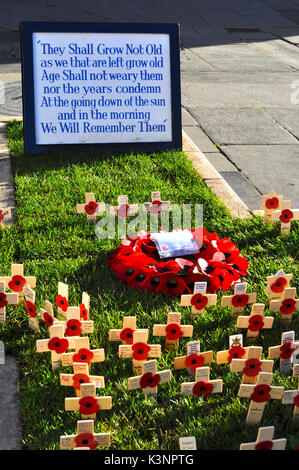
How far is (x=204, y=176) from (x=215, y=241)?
1.54 m

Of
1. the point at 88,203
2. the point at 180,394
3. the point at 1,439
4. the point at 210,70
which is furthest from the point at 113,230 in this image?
the point at 210,70

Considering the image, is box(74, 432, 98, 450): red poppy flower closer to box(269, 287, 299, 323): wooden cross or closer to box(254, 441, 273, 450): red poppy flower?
box(254, 441, 273, 450): red poppy flower

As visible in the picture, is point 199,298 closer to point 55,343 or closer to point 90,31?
point 55,343

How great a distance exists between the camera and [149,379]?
2.98 metres

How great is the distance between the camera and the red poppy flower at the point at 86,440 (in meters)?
2.56

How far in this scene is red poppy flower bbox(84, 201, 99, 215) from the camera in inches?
187

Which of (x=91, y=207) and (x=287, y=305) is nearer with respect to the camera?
(x=287, y=305)

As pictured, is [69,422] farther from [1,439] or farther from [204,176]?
[204,176]

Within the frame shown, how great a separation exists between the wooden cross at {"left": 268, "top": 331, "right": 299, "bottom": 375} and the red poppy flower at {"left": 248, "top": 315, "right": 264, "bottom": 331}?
0.79 feet

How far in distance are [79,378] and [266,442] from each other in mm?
912

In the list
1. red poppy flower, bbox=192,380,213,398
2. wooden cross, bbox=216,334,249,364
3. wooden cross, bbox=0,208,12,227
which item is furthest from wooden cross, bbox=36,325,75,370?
wooden cross, bbox=0,208,12,227

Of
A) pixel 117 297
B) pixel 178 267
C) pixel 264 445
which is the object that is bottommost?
pixel 117 297

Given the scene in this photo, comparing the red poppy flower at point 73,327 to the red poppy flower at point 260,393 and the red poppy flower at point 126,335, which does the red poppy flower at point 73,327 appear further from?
the red poppy flower at point 260,393

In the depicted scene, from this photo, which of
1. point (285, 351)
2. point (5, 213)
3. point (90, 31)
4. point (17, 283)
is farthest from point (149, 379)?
point (90, 31)
